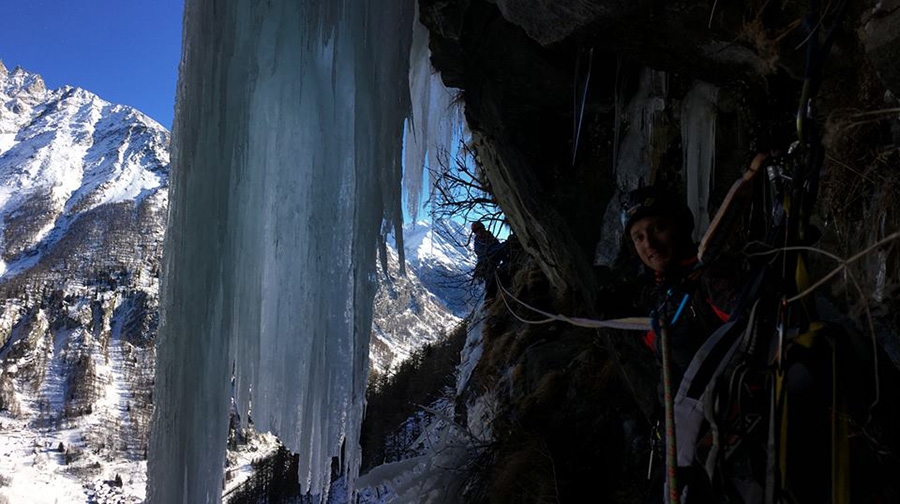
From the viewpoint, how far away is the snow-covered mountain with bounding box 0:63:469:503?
265 ft

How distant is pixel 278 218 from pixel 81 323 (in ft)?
445

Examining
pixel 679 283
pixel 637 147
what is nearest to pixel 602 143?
pixel 637 147

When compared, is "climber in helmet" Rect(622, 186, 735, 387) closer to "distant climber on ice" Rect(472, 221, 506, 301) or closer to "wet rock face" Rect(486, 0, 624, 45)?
"wet rock face" Rect(486, 0, 624, 45)

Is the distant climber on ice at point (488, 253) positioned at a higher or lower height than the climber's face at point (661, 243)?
higher

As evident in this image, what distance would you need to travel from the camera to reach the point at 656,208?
2.60 meters

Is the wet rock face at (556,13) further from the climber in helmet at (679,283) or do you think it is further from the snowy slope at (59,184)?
the snowy slope at (59,184)

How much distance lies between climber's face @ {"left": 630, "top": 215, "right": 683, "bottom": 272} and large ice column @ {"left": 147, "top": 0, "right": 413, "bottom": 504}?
6.09 feet

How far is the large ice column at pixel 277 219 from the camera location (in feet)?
11.3

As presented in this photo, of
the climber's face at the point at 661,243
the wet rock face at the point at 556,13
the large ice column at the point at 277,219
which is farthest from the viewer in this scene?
the large ice column at the point at 277,219

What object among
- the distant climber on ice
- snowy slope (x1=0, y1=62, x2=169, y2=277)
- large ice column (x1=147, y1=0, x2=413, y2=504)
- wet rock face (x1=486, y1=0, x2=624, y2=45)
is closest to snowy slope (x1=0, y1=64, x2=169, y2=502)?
snowy slope (x1=0, y1=62, x2=169, y2=277)

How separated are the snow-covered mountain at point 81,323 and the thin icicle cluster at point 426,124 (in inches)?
1989

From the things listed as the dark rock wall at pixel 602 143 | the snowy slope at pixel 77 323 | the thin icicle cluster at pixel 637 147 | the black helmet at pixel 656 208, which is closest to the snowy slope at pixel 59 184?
the snowy slope at pixel 77 323

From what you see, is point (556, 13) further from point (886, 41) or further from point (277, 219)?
point (277, 219)

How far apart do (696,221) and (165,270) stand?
379cm
